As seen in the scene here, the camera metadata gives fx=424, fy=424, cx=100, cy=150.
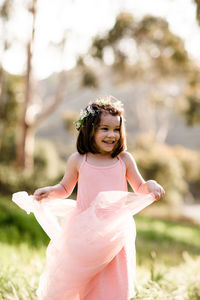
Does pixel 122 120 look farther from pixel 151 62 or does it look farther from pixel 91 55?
pixel 151 62

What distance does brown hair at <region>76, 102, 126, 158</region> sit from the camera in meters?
2.83

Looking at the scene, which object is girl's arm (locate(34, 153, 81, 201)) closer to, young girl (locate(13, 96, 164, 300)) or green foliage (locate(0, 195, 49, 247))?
young girl (locate(13, 96, 164, 300))

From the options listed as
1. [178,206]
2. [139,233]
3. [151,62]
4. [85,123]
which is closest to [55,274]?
[85,123]

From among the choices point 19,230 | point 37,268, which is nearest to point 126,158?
point 37,268

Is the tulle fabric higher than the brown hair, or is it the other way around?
the brown hair

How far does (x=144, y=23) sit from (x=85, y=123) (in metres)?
16.5

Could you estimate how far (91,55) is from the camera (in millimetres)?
17750

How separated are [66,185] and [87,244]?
508 mm

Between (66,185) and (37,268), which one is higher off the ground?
(66,185)

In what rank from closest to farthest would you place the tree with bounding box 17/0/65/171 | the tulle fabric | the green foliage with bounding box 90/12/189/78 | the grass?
the tulle fabric
the grass
the tree with bounding box 17/0/65/171
the green foliage with bounding box 90/12/189/78

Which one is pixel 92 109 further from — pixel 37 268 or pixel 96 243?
pixel 37 268

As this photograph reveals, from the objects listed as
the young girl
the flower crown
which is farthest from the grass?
the flower crown

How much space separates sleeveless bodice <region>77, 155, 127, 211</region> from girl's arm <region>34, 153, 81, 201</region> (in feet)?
0.27

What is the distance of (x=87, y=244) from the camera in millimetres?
2541
